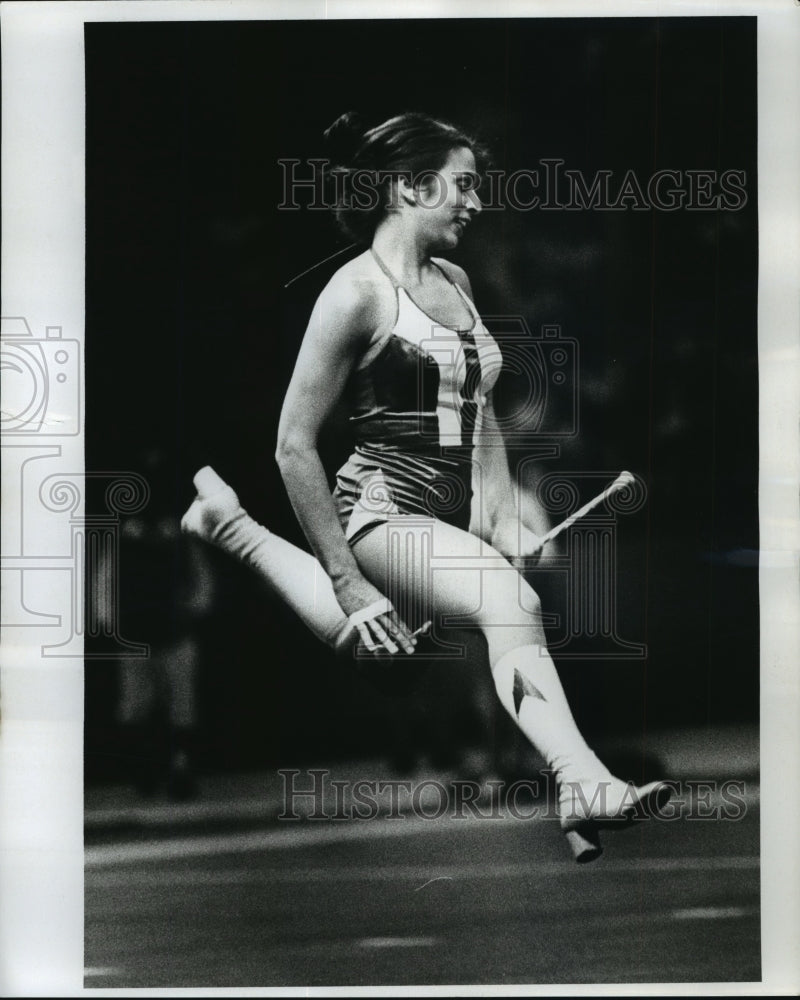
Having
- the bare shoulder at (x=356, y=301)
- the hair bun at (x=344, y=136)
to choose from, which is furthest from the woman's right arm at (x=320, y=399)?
the hair bun at (x=344, y=136)

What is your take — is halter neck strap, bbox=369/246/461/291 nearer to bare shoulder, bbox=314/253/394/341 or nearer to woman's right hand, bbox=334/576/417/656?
bare shoulder, bbox=314/253/394/341

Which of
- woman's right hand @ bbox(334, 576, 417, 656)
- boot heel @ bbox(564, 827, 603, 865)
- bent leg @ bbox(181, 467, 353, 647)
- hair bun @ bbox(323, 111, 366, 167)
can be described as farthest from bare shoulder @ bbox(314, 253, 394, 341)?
boot heel @ bbox(564, 827, 603, 865)

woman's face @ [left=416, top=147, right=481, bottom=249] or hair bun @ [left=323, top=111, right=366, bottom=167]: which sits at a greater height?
hair bun @ [left=323, top=111, right=366, bottom=167]

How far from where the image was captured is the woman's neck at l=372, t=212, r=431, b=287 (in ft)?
9.55

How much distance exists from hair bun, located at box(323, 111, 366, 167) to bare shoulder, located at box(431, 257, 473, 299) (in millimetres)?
362

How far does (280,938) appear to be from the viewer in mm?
2918

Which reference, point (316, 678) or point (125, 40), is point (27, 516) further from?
point (125, 40)

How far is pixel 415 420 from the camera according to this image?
2.89 m

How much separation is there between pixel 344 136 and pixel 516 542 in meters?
1.17

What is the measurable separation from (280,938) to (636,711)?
3.72 ft

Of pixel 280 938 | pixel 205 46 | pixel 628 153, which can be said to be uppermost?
pixel 205 46

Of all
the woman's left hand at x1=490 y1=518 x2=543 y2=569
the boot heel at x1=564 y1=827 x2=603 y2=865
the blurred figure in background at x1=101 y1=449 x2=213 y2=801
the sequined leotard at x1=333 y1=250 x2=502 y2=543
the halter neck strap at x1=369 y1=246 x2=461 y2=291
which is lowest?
the boot heel at x1=564 y1=827 x2=603 y2=865

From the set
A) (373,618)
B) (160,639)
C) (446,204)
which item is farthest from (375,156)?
(160,639)

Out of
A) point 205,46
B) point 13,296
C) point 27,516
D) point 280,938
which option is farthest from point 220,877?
point 205,46
